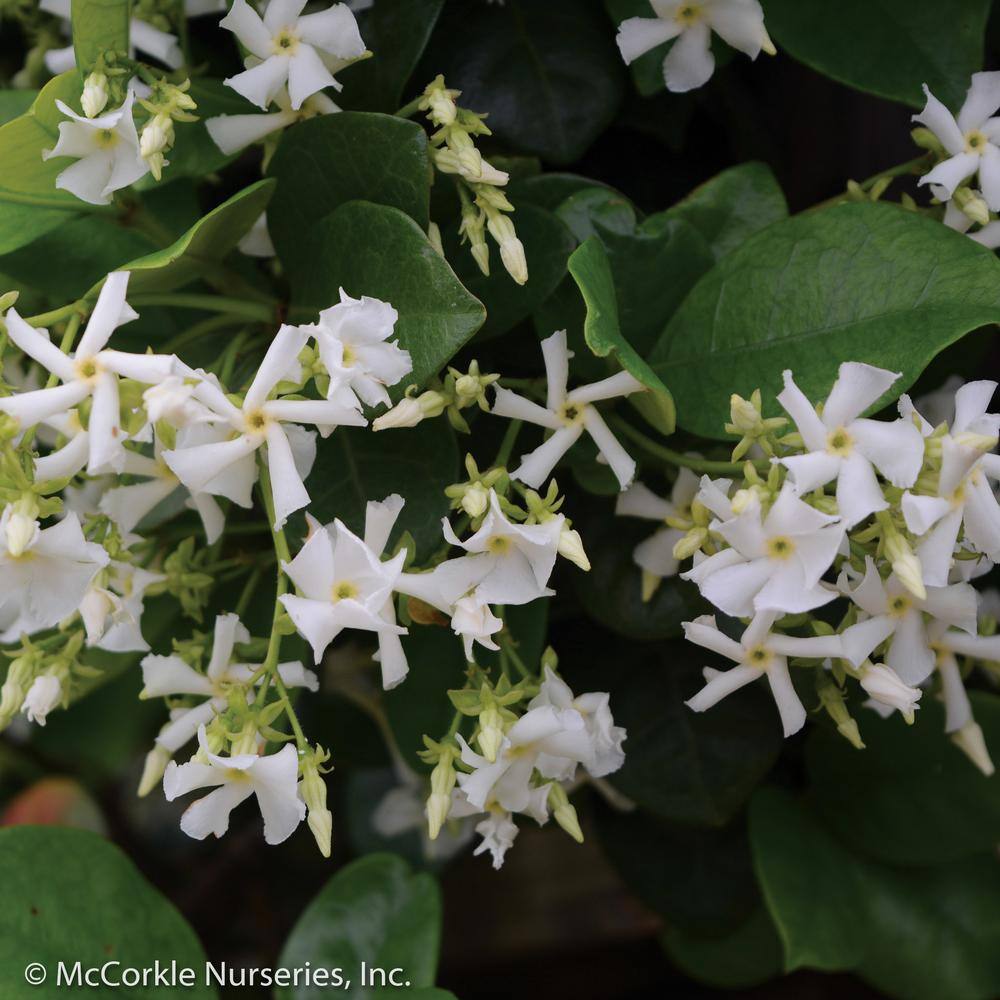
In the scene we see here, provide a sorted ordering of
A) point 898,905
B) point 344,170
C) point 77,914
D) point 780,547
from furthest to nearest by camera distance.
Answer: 1. point 898,905
2. point 77,914
3. point 344,170
4. point 780,547

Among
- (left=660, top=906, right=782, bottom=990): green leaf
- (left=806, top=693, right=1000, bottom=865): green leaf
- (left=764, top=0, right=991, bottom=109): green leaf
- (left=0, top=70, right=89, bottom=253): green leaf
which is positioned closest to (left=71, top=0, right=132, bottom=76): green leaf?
(left=0, top=70, right=89, bottom=253): green leaf

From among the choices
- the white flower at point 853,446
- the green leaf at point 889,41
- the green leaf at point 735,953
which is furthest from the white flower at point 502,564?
the green leaf at point 735,953

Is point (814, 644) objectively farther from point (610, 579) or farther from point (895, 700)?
point (610, 579)

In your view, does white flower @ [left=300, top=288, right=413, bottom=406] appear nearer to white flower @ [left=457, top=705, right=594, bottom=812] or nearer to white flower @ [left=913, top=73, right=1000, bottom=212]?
white flower @ [left=457, top=705, right=594, bottom=812]

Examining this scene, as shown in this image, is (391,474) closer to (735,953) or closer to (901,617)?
(901,617)

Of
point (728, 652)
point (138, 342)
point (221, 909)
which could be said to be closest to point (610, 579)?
point (728, 652)

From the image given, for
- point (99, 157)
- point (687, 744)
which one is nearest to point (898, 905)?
point (687, 744)


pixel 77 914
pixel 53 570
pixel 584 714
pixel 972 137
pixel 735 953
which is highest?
pixel 972 137
